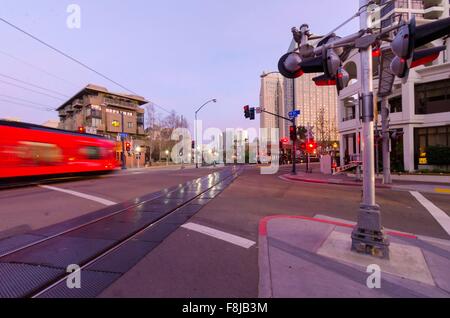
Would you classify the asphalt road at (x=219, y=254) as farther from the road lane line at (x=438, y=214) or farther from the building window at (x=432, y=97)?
the building window at (x=432, y=97)

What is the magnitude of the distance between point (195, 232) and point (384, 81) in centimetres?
1522

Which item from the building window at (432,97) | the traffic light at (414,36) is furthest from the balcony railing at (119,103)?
the traffic light at (414,36)

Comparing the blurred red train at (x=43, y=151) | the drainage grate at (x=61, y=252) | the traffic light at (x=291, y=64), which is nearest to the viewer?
the drainage grate at (x=61, y=252)

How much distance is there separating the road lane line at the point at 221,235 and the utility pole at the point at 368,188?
1.93 metres

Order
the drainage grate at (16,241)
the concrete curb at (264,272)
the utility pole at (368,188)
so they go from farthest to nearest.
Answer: the drainage grate at (16,241)
the utility pole at (368,188)
the concrete curb at (264,272)

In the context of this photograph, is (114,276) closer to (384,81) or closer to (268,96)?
(384,81)

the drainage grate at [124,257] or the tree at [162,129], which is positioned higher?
the tree at [162,129]

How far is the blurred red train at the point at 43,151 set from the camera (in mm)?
12672

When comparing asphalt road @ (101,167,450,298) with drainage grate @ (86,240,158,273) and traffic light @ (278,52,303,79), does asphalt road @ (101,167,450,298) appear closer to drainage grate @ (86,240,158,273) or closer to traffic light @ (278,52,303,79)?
drainage grate @ (86,240,158,273)

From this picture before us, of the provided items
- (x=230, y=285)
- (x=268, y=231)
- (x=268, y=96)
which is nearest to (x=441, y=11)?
(x=268, y=96)

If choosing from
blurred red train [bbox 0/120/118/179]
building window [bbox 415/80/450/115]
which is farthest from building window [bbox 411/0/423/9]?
blurred red train [bbox 0/120/118/179]

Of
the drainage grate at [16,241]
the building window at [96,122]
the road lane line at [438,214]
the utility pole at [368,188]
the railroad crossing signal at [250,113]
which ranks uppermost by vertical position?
the building window at [96,122]

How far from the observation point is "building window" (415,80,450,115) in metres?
20.7

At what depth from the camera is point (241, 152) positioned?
85.6 metres
